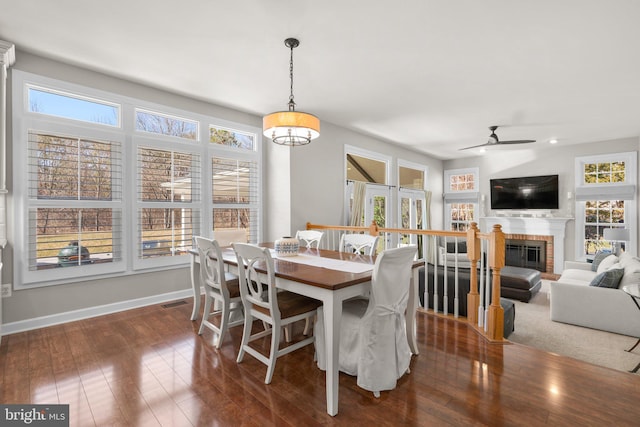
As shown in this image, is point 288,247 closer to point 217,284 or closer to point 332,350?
point 217,284

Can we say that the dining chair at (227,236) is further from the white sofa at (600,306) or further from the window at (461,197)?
the window at (461,197)

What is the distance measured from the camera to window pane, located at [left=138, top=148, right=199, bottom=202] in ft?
12.2

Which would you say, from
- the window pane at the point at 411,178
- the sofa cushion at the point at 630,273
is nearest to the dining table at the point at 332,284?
the sofa cushion at the point at 630,273

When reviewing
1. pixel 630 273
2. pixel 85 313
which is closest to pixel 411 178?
pixel 630 273

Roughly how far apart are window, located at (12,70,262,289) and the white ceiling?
417mm

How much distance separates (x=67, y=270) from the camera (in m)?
3.18

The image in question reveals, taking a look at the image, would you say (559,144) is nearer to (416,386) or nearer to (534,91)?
(534,91)

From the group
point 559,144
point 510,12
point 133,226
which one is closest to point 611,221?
point 559,144

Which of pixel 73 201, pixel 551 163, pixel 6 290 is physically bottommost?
pixel 6 290

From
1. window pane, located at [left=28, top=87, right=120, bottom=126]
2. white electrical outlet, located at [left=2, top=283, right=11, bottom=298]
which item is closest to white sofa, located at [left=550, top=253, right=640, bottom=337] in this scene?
window pane, located at [left=28, top=87, right=120, bottom=126]

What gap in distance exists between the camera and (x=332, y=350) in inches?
71.6

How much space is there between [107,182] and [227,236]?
1.44 m

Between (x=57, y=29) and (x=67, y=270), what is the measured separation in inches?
88.5

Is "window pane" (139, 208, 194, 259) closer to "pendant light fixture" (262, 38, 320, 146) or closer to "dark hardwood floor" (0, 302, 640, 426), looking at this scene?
"dark hardwood floor" (0, 302, 640, 426)
